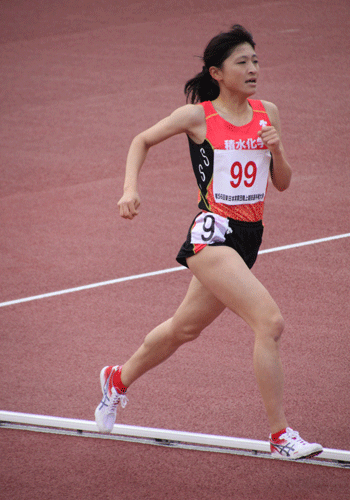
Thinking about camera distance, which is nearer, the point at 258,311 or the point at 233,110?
the point at 258,311

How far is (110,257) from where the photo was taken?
6820 millimetres

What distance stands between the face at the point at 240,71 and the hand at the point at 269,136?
23 centimetres

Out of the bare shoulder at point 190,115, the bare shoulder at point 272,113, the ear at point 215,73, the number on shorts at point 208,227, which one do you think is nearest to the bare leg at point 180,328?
the number on shorts at point 208,227

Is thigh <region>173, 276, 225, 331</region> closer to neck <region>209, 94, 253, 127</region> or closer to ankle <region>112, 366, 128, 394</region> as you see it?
ankle <region>112, 366, 128, 394</region>

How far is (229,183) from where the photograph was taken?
12.2 ft

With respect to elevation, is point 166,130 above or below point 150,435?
above

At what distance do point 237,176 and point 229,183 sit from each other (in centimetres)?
5

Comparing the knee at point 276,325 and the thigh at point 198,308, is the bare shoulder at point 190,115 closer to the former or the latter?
the thigh at point 198,308

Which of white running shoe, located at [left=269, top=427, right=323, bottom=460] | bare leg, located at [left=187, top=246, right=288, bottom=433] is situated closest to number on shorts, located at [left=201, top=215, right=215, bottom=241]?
bare leg, located at [left=187, top=246, right=288, bottom=433]

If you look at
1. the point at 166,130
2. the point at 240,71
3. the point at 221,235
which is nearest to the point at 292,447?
the point at 221,235

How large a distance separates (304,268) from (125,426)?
2.79m

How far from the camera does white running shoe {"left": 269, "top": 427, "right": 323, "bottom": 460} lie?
344 cm

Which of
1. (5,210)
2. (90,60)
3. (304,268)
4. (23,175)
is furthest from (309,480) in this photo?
(90,60)

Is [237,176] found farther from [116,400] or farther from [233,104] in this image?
[116,400]
